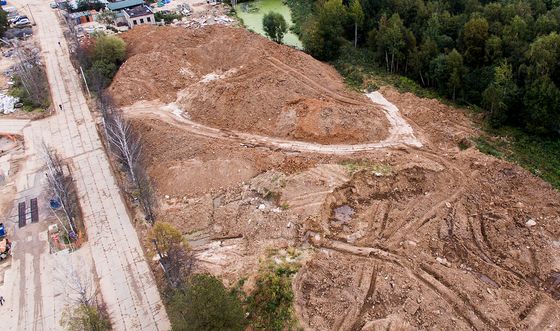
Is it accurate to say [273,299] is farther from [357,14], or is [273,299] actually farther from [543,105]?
[357,14]

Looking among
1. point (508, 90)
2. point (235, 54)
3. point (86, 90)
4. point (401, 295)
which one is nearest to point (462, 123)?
point (508, 90)

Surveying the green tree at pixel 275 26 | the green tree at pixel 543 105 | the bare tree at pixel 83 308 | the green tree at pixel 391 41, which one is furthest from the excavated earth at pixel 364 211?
the green tree at pixel 275 26

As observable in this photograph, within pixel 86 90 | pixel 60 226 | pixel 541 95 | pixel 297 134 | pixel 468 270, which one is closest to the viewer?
pixel 468 270

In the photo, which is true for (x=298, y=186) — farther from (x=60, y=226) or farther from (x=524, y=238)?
(x=60, y=226)

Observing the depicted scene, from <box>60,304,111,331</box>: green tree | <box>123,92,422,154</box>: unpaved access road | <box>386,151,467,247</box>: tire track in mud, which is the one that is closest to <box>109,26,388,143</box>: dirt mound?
<box>123,92,422,154</box>: unpaved access road

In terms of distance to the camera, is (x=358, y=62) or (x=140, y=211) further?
(x=358, y=62)

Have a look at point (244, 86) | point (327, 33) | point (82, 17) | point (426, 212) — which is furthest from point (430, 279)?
point (82, 17)
